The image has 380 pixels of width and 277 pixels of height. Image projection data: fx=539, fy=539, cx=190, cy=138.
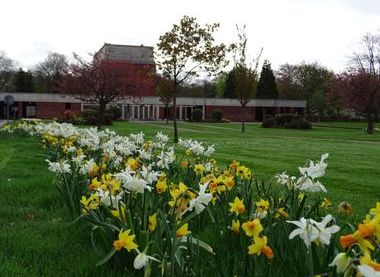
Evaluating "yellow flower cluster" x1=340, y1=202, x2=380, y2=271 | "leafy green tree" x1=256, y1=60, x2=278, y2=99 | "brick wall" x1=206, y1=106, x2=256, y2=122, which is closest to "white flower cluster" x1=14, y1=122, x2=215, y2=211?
"yellow flower cluster" x1=340, y1=202, x2=380, y2=271

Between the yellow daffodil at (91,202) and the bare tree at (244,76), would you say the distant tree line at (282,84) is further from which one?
the yellow daffodil at (91,202)

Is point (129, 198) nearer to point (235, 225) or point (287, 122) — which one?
point (235, 225)

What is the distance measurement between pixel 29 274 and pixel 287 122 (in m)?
51.4

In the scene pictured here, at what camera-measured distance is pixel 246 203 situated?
14.0ft

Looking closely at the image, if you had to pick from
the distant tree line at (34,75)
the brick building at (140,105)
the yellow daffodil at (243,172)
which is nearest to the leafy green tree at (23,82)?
the distant tree line at (34,75)

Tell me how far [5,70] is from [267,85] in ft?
130

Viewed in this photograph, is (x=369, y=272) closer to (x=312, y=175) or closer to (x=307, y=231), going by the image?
(x=307, y=231)

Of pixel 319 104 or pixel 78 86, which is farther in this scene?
pixel 319 104

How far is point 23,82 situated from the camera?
257 feet

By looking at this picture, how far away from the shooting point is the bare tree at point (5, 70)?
A: 77.8m

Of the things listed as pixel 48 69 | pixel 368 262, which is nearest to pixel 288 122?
pixel 48 69

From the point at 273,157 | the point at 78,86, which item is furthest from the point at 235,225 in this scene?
the point at 78,86

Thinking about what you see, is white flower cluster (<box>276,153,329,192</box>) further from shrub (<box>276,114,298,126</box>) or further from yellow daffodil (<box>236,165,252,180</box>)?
shrub (<box>276,114,298,126</box>)

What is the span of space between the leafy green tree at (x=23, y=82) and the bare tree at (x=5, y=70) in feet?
3.76
